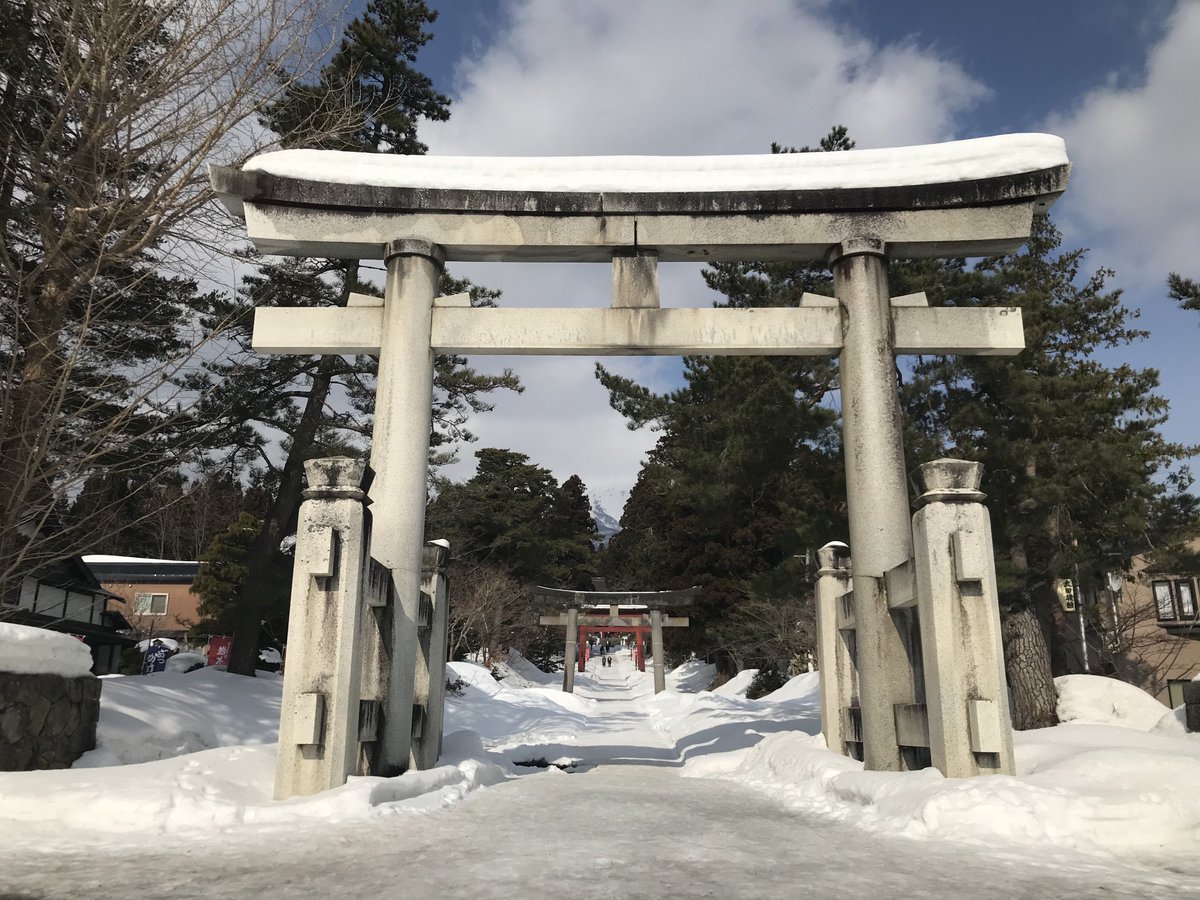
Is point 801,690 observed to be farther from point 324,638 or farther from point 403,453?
point 324,638

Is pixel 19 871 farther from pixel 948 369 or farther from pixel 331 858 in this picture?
pixel 948 369

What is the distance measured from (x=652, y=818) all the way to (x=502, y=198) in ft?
Result: 20.9

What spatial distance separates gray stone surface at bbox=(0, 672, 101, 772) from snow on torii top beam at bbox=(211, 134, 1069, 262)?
15.9 ft

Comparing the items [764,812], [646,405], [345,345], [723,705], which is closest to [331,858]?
Result: [764,812]

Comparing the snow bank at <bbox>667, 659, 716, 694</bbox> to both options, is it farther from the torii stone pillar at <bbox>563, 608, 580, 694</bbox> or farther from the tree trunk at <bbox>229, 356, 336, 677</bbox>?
the tree trunk at <bbox>229, 356, 336, 677</bbox>

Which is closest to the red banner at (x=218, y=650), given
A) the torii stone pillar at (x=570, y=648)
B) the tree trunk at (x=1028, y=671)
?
the torii stone pillar at (x=570, y=648)

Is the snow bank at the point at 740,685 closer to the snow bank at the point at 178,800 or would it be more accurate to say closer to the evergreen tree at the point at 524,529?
the evergreen tree at the point at 524,529

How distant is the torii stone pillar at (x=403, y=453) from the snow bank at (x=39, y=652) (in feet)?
9.61

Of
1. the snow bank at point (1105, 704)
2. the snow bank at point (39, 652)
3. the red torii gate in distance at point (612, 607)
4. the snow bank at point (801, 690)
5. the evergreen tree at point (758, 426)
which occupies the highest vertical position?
the evergreen tree at point (758, 426)

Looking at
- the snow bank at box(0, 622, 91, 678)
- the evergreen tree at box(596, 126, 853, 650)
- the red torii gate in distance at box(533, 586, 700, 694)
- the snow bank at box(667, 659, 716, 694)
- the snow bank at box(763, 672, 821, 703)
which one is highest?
the evergreen tree at box(596, 126, 853, 650)

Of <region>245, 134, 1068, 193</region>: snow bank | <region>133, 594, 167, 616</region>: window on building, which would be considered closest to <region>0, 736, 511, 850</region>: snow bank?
<region>245, 134, 1068, 193</region>: snow bank

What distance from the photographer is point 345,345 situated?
350 inches

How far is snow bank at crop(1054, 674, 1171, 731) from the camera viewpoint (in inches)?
485

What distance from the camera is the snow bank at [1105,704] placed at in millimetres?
12312
